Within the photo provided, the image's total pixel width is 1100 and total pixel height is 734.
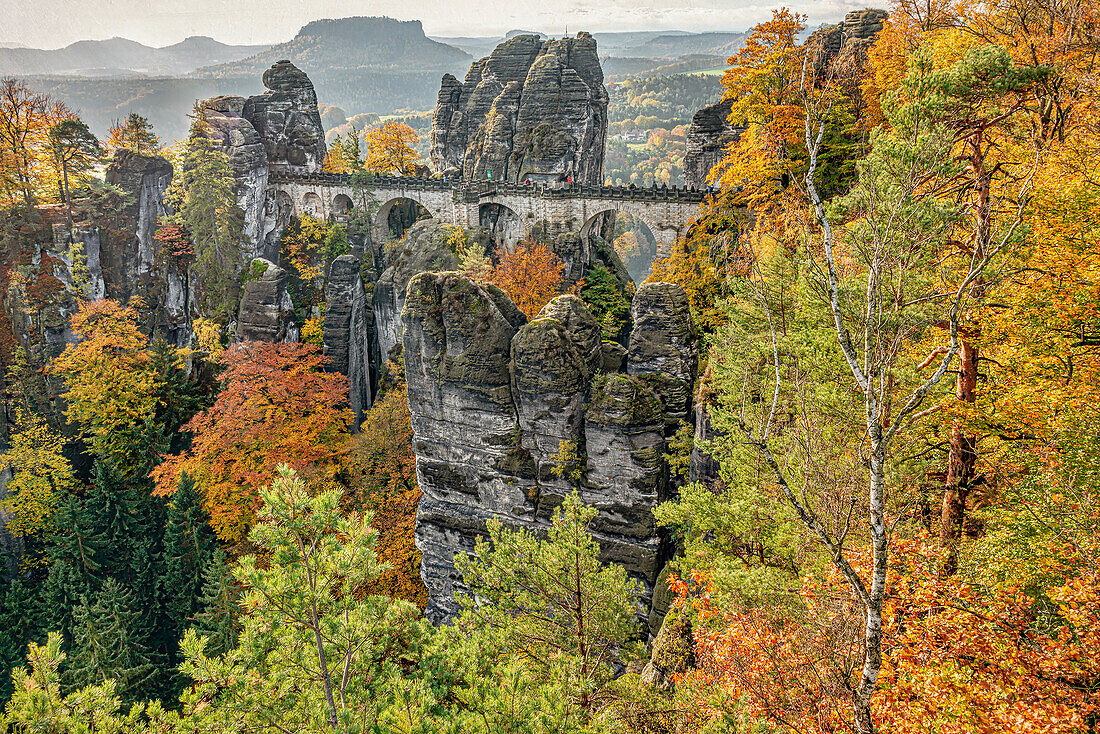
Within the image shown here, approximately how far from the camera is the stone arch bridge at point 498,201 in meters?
35.1

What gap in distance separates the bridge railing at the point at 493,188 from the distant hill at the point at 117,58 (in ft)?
347

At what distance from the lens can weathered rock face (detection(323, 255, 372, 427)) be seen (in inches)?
1337

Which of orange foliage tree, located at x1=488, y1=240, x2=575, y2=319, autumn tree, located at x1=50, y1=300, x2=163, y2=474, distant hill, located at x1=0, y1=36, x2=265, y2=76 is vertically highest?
distant hill, located at x1=0, y1=36, x2=265, y2=76

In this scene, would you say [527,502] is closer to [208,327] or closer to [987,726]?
[987,726]

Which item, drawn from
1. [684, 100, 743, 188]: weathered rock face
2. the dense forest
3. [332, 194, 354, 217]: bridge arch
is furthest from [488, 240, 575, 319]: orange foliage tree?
[332, 194, 354, 217]: bridge arch

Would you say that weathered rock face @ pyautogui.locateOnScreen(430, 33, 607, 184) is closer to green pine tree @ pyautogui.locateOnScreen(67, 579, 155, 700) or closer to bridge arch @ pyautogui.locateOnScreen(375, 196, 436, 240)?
bridge arch @ pyautogui.locateOnScreen(375, 196, 436, 240)

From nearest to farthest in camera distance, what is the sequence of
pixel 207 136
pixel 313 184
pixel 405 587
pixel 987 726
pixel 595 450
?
pixel 987 726
pixel 595 450
pixel 405 587
pixel 207 136
pixel 313 184

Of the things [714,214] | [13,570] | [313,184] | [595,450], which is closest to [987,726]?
[595,450]

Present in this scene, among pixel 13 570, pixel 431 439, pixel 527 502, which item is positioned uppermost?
pixel 431 439

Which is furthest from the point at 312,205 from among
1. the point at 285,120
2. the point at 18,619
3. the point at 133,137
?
the point at 18,619

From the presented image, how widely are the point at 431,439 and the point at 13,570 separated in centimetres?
2338

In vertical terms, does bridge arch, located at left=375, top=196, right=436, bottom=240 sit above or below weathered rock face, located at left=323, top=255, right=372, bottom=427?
above

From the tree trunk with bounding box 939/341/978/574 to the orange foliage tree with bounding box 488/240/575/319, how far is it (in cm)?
2209

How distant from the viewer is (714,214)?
27656 mm
